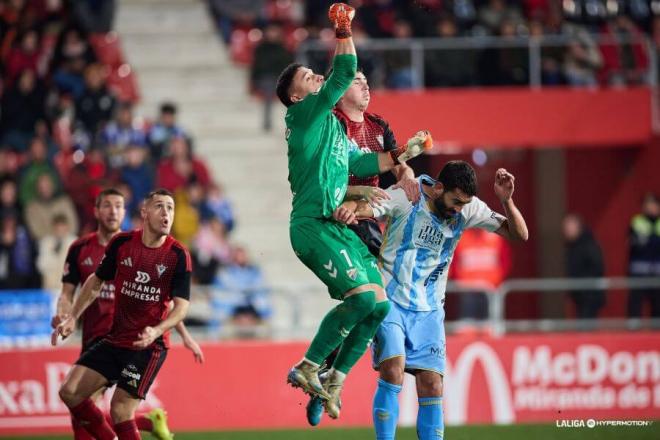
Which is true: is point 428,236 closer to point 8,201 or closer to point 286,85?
point 286,85

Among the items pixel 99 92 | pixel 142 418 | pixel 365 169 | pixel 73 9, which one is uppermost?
pixel 73 9

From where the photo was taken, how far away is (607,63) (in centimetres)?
2108

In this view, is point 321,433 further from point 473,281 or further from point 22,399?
point 473,281

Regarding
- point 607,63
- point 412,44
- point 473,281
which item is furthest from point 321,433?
Answer: point 607,63

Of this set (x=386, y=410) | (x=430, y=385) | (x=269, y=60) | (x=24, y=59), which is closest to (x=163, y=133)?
(x=269, y=60)

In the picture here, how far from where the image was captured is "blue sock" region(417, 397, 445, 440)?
980 cm

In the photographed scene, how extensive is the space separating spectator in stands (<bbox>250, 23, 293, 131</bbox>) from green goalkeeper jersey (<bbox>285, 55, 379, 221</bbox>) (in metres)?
10.9

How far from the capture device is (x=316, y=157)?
30.6 ft

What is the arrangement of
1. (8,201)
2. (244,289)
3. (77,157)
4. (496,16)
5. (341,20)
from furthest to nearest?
1. (496,16)
2. (77,157)
3. (8,201)
4. (244,289)
5. (341,20)

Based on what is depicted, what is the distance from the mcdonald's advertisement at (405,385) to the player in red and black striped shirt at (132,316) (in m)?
4.47

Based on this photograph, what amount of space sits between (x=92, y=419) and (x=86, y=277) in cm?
145

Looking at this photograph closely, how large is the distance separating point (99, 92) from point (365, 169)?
36.7 ft

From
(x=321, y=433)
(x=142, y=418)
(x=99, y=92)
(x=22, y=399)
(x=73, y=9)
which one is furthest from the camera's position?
(x=73, y=9)

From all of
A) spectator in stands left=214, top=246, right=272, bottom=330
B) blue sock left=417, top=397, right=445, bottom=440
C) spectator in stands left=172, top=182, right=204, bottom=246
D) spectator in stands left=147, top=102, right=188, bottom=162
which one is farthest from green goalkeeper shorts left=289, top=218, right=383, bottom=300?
spectator in stands left=147, top=102, right=188, bottom=162
